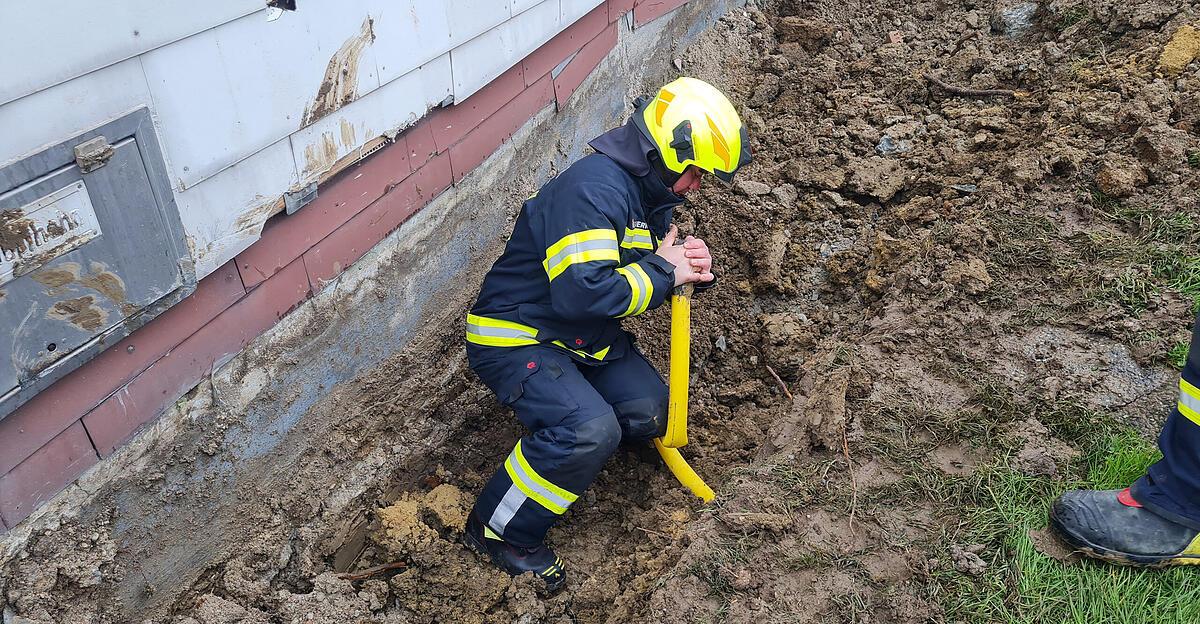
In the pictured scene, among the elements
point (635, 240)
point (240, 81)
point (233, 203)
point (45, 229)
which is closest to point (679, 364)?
point (635, 240)

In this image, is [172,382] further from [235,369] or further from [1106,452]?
[1106,452]

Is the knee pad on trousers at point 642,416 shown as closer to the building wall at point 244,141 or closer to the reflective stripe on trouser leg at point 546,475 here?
the reflective stripe on trouser leg at point 546,475

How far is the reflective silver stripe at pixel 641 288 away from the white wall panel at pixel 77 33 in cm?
145

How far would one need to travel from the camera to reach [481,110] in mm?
3371

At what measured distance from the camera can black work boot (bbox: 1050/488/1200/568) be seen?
2.28 meters

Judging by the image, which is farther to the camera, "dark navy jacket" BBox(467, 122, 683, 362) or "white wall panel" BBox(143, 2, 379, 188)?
"dark navy jacket" BBox(467, 122, 683, 362)

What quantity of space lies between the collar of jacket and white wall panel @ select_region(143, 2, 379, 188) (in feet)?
3.04

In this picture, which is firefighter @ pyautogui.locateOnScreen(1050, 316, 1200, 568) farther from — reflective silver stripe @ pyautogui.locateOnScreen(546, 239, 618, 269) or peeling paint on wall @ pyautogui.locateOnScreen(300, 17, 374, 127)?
peeling paint on wall @ pyautogui.locateOnScreen(300, 17, 374, 127)

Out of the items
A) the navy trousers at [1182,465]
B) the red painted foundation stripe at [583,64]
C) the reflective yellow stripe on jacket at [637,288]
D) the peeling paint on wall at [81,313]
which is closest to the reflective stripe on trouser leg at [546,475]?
the reflective yellow stripe on jacket at [637,288]

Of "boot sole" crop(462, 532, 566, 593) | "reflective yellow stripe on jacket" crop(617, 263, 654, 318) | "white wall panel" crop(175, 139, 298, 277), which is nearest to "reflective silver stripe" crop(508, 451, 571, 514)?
"boot sole" crop(462, 532, 566, 593)

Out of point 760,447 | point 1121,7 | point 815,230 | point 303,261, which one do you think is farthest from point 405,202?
point 1121,7

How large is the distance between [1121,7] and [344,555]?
199 inches

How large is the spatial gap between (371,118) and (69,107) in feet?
3.37

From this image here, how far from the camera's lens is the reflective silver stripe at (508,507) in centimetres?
287
